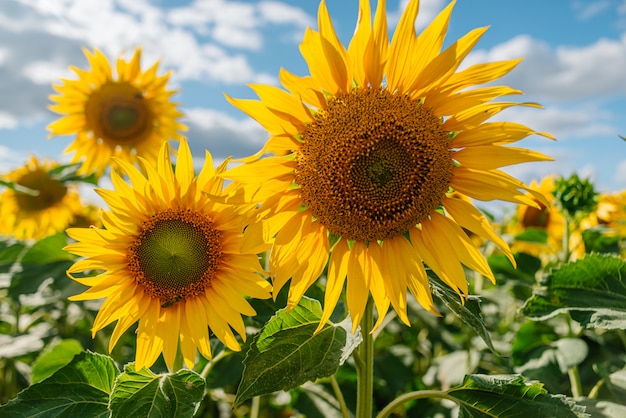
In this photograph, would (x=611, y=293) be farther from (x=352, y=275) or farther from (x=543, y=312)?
Result: (x=352, y=275)

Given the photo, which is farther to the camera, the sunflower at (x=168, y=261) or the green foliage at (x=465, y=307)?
the sunflower at (x=168, y=261)

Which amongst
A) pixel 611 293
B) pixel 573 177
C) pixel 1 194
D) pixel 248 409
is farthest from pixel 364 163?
pixel 1 194

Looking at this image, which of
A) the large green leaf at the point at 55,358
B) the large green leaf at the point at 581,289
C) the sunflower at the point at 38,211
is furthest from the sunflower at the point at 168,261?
the sunflower at the point at 38,211

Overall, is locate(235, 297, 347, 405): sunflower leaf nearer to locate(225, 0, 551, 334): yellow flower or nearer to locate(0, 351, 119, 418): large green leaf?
locate(225, 0, 551, 334): yellow flower

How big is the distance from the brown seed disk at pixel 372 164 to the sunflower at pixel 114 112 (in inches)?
110

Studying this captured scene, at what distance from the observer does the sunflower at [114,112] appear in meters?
4.21

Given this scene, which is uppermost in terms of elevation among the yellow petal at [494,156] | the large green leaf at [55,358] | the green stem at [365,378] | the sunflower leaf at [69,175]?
the yellow petal at [494,156]

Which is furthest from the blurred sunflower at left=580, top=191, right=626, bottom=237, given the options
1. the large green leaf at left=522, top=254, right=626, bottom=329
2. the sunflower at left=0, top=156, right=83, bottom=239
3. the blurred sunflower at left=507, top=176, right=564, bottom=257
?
the sunflower at left=0, top=156, right=83, bottom=239

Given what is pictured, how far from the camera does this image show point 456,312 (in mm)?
1571

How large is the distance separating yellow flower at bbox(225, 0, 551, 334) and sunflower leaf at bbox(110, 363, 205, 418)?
368mm

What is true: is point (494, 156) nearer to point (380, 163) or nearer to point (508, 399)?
Result: point (380, 163)

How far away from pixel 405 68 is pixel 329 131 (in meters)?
0.26

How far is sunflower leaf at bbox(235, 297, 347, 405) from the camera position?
1.55m

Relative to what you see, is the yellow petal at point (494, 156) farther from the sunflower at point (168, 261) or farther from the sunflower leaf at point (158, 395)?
the sunflower leaf at point (158, 395)
